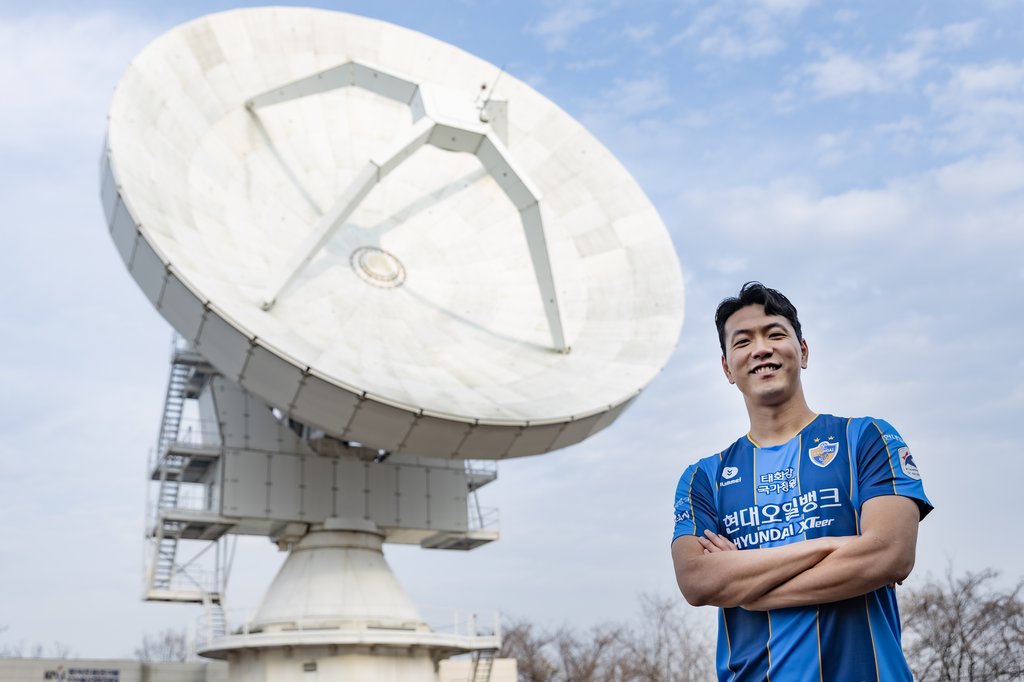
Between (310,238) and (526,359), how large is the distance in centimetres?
557

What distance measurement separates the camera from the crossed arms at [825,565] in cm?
290

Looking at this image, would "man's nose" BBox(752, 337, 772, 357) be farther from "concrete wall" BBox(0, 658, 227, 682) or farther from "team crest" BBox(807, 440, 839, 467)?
"concrete wall" BBox(0, 658, 227, 682)

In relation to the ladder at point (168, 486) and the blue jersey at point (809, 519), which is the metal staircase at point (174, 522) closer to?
the ladder at point (168, 486)

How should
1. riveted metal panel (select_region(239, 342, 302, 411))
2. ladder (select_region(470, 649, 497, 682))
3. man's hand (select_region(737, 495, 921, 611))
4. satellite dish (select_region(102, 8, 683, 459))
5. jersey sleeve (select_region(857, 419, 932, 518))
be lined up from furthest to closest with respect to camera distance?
ladder (select_region(470, 649, 497, 682)) → satellite dish (select_region(102, 8, 683, 459)) → riveted metal panel (select_region(239, 342, 302, 411)) → jersey sleeve (select_region(857, 419, 932, 518)) → man's hand (select_region(737, 495, 921, 611))

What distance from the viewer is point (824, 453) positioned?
3.20 metres

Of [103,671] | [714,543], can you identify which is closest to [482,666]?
[103,671]

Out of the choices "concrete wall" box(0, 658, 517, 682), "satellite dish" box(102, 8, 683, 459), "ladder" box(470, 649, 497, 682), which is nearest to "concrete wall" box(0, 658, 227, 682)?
"concrete wall" box(0, 658, 517, 682)

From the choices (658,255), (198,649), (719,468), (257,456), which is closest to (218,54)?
(257,456)

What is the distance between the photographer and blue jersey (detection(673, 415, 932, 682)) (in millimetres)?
2953

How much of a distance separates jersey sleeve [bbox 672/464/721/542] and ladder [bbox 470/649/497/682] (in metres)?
26.1

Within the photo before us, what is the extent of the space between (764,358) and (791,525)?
0.55 m

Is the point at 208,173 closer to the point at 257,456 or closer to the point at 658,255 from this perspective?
the point at 257,456

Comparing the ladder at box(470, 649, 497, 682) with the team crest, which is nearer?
the team crest

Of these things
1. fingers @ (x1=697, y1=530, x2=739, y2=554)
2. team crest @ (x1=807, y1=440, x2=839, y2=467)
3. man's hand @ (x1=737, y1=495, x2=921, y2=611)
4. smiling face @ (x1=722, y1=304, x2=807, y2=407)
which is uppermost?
smiling face @ (x1=722, y1=304, x2=807, y2=407)
